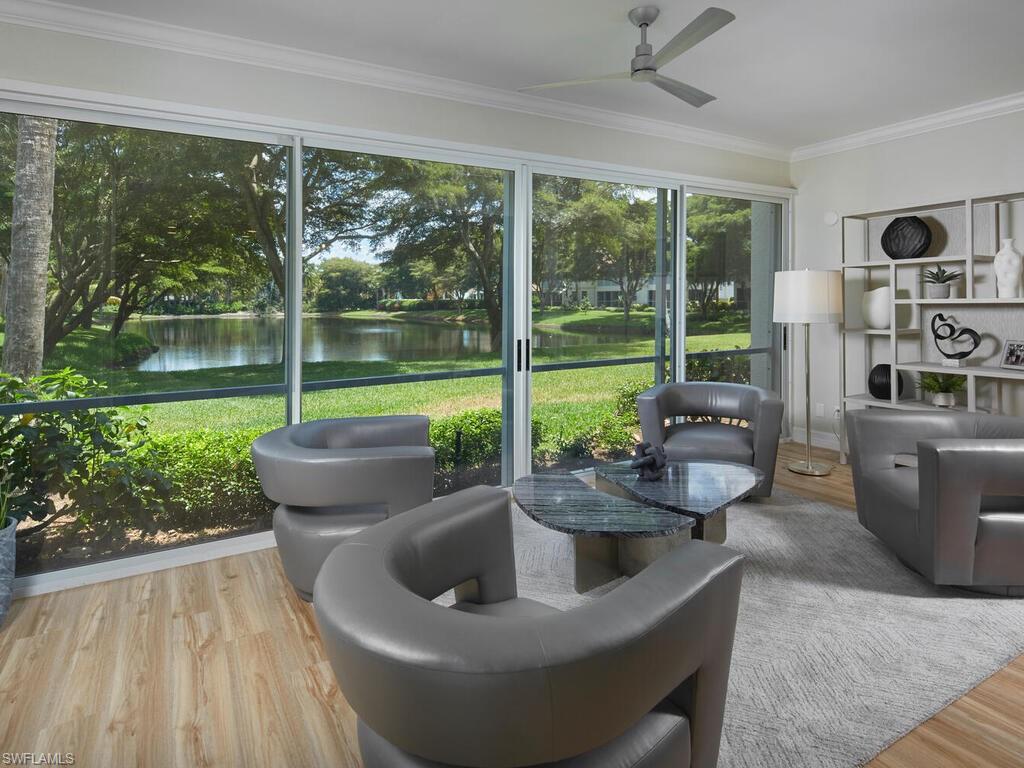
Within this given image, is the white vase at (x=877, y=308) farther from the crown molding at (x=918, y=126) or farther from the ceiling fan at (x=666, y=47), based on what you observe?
the ceiling fan at (x=666, y=47)

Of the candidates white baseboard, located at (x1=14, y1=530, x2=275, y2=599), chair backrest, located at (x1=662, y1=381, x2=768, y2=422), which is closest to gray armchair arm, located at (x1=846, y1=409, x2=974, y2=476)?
chair backrest, located at (x1=662, y1=381, x2=768, y2=422)

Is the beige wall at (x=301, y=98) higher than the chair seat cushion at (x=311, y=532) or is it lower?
higher

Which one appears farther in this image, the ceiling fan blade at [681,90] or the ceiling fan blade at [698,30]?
the ceiling fan blade at [681,90]

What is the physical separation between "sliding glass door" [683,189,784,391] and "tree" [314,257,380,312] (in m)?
2.53

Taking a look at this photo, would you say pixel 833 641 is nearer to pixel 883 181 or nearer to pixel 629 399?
pixel 629 399

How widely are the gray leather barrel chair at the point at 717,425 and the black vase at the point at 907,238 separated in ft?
5.50

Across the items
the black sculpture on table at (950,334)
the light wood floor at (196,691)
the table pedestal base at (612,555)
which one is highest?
the black sculpture on table at (950,334)

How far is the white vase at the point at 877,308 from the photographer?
486 centimetres

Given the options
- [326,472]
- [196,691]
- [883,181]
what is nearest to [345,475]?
[326,472]

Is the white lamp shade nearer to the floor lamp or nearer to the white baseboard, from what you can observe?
the floor lamp

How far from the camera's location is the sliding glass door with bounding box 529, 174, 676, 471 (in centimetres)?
432

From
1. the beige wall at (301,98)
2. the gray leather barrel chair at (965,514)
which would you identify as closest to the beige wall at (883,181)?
the beige wall at (301,98)

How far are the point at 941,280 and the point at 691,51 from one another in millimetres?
2604

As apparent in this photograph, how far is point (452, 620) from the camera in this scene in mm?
1062
